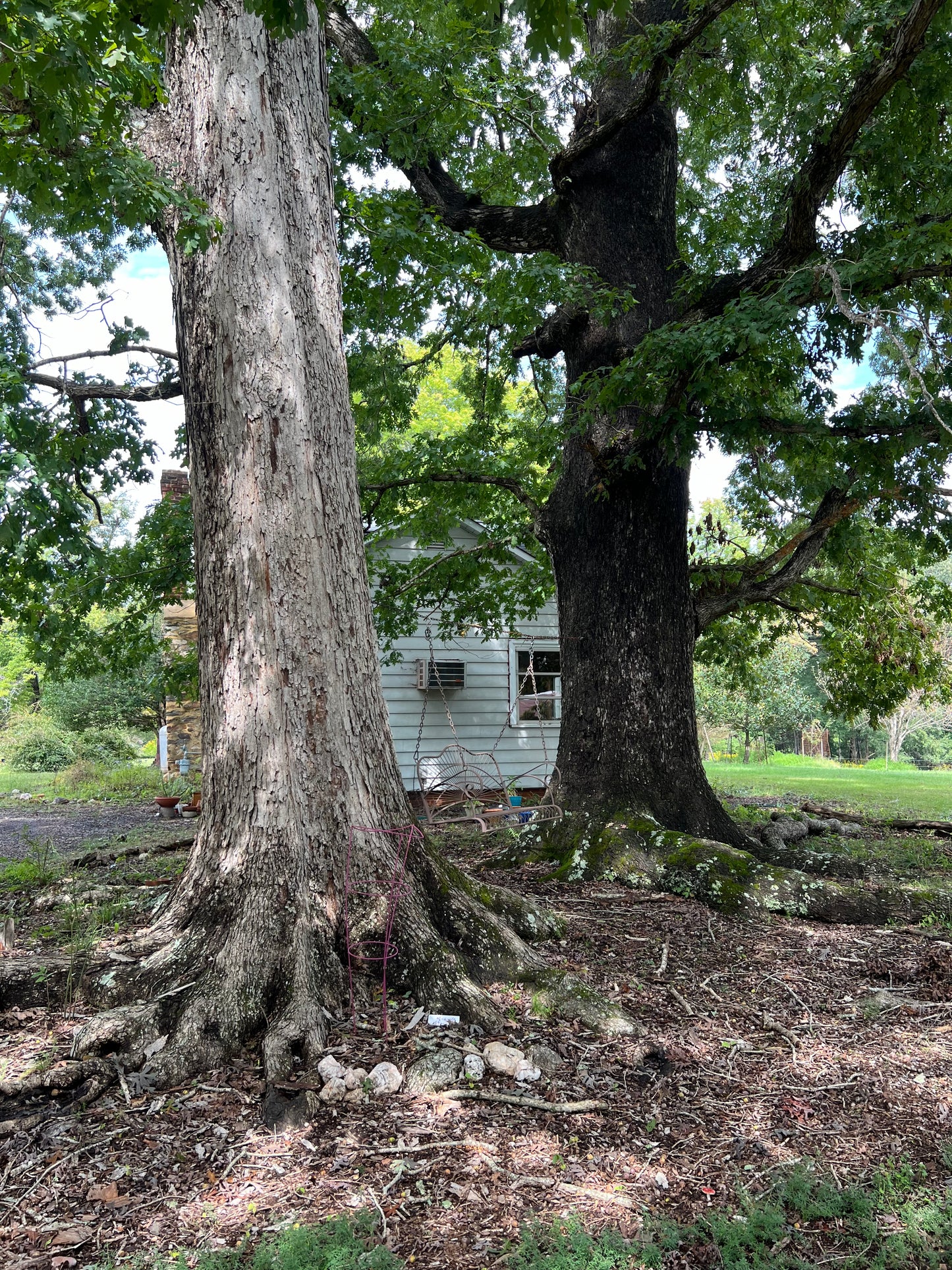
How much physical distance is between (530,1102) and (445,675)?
427 inches

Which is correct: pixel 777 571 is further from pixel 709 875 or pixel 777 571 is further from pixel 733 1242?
pixel 733 1242

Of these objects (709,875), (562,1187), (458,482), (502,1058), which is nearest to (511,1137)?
(562,1187)

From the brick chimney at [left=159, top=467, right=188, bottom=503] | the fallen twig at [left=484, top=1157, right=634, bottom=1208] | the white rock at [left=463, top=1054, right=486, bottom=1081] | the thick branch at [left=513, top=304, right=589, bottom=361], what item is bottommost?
the fallen twig at [left=484, top=1157, right=634, bottom=1208]

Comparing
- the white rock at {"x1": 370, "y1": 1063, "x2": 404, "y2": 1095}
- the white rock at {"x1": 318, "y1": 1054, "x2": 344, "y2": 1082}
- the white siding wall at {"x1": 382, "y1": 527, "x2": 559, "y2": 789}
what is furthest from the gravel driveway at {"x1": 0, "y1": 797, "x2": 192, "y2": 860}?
the white rock at {"x1": 370, "y1": 1063, "x2": 404, "y2": 1095}

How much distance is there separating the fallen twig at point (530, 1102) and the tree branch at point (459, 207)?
7.06 m

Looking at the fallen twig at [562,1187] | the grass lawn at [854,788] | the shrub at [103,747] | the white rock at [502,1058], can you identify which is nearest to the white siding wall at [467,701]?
the grass lawn at [854,788]

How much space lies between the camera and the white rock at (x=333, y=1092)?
2.97 m

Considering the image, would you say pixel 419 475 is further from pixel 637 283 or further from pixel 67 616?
pixel 67 616

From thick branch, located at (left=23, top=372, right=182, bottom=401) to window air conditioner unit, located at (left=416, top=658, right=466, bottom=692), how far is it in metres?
7.15

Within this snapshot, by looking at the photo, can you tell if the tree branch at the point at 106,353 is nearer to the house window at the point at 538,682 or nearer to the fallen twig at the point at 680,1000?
the fallen twig at the point at 680,1000

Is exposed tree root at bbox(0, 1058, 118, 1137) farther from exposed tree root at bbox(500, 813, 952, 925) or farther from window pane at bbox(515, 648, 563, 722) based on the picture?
window pane at bbox(515, 648, 563, 722)

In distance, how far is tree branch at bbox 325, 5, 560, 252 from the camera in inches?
305

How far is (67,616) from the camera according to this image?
27.5ft

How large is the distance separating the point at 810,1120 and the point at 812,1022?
94cm
